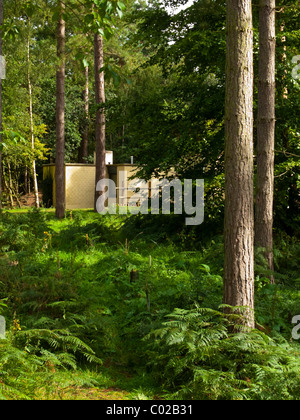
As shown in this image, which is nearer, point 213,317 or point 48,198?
point 213,317

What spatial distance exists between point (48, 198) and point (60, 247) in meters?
15.0

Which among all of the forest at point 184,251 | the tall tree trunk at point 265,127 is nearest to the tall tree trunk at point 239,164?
the forest at point 184,251

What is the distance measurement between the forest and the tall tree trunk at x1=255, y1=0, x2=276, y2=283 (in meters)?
0.02

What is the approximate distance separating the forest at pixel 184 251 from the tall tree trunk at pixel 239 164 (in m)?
0.01

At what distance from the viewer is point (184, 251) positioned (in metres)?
9.62

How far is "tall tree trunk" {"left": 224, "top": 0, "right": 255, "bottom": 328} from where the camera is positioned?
526 centimetres

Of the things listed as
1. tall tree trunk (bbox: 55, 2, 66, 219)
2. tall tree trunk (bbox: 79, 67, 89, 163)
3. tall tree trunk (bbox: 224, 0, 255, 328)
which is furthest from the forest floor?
tall tree trunk (bbox: 79, 67, 89, 163)

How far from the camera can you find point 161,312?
19.9 ft

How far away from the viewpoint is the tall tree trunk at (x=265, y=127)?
8066 mm

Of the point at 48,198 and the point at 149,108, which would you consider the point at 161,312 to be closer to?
the point at 149,108

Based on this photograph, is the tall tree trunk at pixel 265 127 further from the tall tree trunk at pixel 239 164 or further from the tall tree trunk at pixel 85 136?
the tall tree trunk at pixel 85 136

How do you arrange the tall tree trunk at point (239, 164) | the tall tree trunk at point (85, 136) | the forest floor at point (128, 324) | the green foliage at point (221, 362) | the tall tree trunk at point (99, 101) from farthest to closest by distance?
the tall tree trunk at point (85, 136), the tall tree trunk at point (99, 101), the tall tree trunk at point (239, 164), the forest floor at point (128, 324), the green foliage at point (221, 362)

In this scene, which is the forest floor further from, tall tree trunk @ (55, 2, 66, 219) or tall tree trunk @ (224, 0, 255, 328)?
tall tree trunk @ (55, 2, 66, 219)
